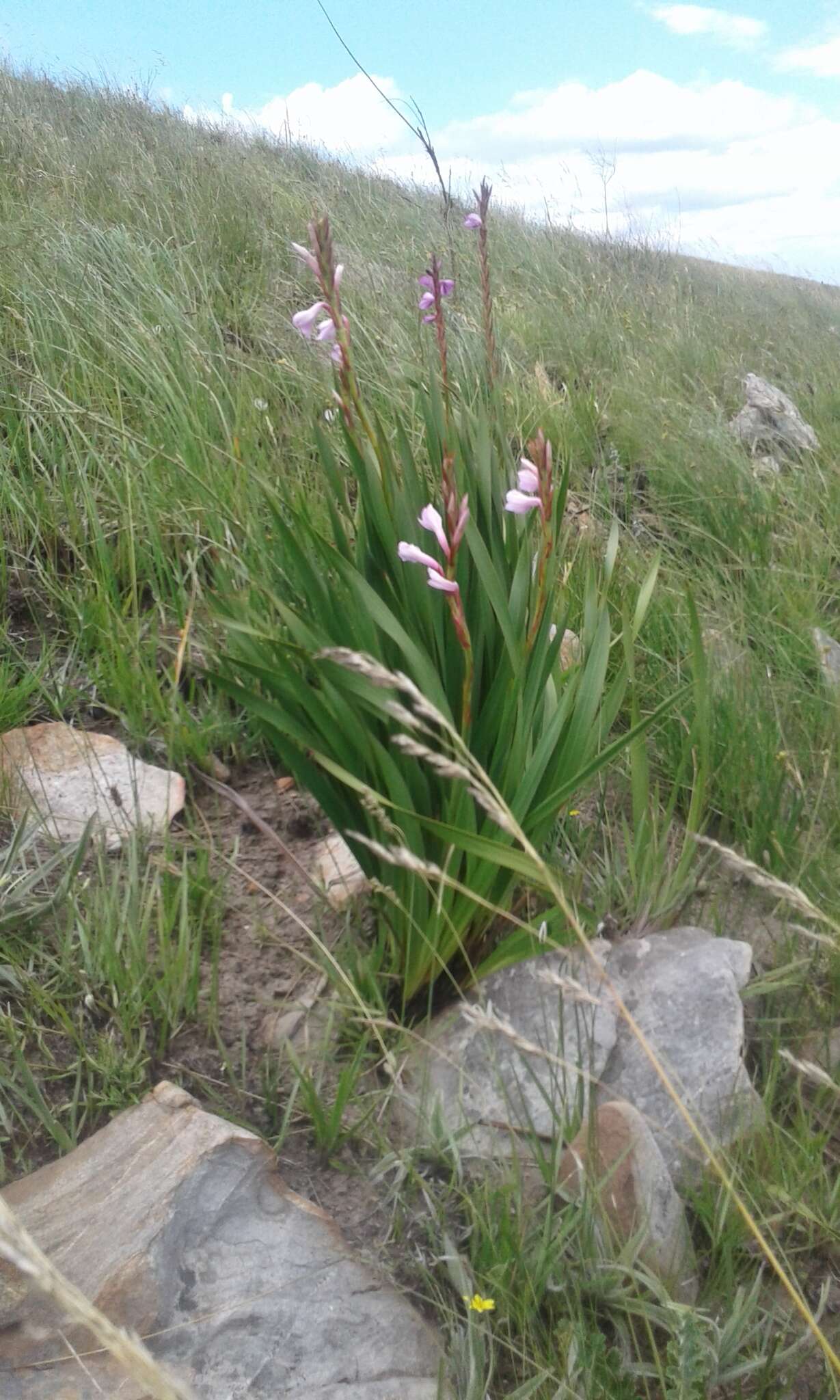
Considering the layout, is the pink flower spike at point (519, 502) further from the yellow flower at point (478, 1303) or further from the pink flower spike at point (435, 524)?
the yellow flower at point (478, 1303)

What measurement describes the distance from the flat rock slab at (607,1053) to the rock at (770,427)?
10.2ft

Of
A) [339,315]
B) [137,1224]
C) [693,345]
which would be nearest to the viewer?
[137,1224]

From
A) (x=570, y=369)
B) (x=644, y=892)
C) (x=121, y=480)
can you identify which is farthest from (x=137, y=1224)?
(x=570, y=369)

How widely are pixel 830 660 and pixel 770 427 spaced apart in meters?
2.43

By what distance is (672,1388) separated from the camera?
130cm

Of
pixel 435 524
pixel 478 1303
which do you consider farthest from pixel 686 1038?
pixel 435 524

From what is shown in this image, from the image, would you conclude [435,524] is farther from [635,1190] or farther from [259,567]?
[259,567]

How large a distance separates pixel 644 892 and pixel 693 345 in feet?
15.4

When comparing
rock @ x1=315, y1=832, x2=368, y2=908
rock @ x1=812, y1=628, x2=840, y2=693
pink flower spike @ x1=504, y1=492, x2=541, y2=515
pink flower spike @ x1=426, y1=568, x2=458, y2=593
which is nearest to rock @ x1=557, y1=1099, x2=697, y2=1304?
rock @ x1=315, y1=832, x2=368, y2=908

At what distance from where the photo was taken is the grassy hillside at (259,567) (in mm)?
1636

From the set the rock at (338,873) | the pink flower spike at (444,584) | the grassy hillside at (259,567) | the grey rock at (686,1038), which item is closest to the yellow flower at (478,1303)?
the grassy hillside at (259,567)

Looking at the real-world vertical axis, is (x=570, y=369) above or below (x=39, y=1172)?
above

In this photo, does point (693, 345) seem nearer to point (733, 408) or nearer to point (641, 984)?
point (733, 408)

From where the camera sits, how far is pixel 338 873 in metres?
2.05
